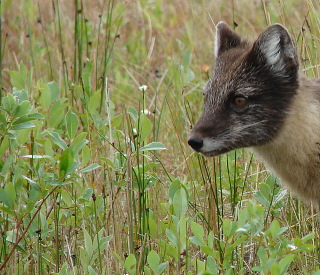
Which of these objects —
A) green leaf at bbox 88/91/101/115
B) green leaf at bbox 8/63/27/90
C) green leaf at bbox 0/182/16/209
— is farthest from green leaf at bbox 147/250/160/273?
green leaf at bbox 8/63/27/90

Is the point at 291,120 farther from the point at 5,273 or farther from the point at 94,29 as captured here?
the point at 94,29

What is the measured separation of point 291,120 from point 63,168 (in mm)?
1690

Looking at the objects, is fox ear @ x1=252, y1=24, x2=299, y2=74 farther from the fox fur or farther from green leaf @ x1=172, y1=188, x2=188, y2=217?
green leaf @ x1=172, y1=188, x2=188, y2=217

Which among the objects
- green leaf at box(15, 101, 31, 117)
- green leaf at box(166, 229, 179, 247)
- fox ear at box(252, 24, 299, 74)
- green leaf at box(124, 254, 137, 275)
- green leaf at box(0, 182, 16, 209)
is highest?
fox ear at box(252, 24, 299, 74)

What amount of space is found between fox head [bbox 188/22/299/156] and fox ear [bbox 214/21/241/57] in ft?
1.44

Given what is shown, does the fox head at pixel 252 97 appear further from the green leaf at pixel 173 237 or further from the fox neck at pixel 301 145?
the green leaf at pixel 173 237

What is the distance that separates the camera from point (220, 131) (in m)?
4.52

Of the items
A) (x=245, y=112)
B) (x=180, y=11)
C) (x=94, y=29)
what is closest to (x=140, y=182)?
(x=245, y=112)

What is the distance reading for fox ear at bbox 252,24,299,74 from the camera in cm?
455

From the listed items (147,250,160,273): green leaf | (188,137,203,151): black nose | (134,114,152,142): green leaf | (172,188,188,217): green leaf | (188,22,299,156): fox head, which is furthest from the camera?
(188,22,299,156): fox head

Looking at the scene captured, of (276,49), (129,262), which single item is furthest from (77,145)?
(276,49)

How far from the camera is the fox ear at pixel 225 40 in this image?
204 inches

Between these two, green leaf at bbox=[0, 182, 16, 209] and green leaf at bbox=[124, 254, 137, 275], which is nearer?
green leaf at bbox=[124, 254, 137, 275]

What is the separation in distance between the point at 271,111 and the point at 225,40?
2.97 ft
